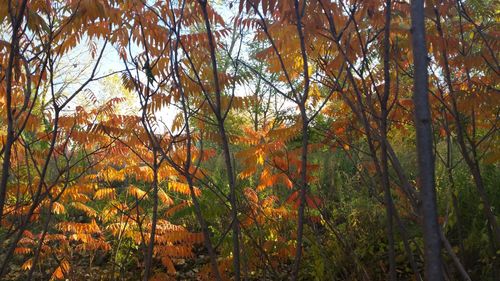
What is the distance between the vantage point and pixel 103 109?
4.41m

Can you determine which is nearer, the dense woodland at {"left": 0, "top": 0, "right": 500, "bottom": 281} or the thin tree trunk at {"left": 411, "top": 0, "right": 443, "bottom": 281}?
the thin tree trunk at {"left": 411, "top": 0, "right": 443, "bottom": 281}

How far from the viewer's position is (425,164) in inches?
51.4

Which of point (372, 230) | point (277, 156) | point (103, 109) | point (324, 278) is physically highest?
point (103, 109)

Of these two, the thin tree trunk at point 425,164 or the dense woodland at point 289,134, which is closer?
the thin tree trunk at point 425,164

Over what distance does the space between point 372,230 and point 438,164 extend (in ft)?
3.94

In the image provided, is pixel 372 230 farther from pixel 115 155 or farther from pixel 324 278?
pixel 115 155

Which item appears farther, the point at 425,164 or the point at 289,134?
the point at 289,134

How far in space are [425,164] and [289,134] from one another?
7.73 ft

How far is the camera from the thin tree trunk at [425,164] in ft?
4.22

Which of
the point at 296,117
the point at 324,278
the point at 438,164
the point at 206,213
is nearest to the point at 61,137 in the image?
the point at 206,213

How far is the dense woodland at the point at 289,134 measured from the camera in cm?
240

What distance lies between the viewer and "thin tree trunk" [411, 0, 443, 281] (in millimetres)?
1287

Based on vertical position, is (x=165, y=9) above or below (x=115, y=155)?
above

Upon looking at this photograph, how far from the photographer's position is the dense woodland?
240 centimetres
